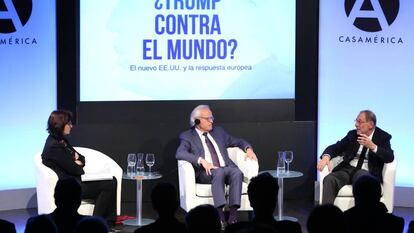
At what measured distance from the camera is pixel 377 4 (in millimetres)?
8305

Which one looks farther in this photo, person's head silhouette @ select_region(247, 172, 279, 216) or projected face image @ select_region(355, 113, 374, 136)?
projected face image @ select_region(355, 113, 374, 136)

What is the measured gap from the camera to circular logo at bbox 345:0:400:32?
8297 millimetres

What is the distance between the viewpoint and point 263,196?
4.26m

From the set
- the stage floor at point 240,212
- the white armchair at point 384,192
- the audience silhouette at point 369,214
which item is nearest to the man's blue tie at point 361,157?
the white armchair at point 384,192

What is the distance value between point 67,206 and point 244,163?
321cm

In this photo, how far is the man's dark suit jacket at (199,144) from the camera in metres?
7.26

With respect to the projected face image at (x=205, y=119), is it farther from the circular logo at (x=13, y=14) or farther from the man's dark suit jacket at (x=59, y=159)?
the circular logo at (x=13, y=14)

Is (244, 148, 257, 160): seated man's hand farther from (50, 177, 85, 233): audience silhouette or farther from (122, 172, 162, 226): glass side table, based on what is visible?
(50, 177, 85, 233): audience silhouette

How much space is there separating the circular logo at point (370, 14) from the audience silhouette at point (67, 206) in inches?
188

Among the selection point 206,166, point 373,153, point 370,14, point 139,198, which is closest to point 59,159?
point 139,198

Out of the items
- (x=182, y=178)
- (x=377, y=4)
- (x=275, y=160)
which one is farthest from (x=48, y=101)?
(x=377, y=4)

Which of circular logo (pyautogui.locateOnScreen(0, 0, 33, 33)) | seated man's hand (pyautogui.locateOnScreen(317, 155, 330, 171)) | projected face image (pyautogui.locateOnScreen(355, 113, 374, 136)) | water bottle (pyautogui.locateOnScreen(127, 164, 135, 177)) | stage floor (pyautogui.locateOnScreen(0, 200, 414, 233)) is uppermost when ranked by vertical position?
circular logo (pyautogui.locateOnScreen(0, 0, 33, 33))

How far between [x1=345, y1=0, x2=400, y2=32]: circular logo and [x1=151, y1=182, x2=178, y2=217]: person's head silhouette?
468 cm

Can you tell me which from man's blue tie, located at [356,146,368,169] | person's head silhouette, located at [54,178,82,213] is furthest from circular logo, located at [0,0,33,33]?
person's head silhouette, located at [54,178,82,213]
